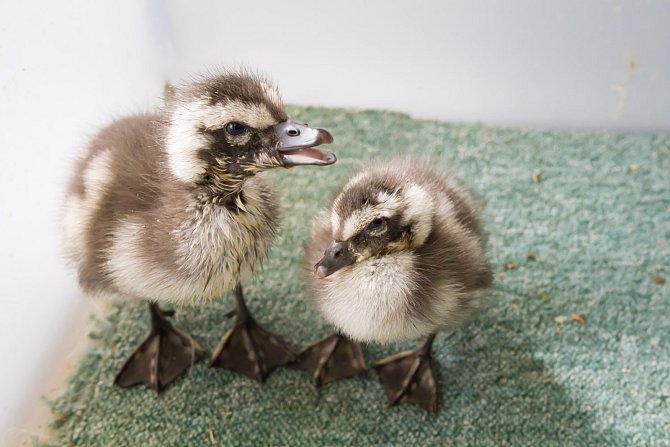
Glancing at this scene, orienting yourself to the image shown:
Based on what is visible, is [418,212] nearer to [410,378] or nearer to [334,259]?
[334,259]

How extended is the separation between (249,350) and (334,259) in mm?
490

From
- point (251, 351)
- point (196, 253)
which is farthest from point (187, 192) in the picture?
point (251, 351)

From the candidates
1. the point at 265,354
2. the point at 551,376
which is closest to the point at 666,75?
the point at 551,376

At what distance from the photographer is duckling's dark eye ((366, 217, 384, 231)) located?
115 centimetres

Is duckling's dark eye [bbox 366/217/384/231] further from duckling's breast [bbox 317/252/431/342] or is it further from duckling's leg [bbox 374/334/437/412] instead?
duckling's leg [bbox 374/334/437/412]

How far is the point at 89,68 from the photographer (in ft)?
5.70

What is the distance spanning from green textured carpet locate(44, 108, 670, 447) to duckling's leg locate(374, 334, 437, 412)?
29 mm

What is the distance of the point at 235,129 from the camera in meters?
1.10

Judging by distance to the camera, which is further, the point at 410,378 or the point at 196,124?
the point at 410,378

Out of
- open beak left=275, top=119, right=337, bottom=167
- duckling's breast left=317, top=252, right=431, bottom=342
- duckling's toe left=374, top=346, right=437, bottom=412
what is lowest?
duckling's toe left=374, top=346, right=437, bottom=412

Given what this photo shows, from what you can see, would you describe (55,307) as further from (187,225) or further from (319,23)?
(319,23)

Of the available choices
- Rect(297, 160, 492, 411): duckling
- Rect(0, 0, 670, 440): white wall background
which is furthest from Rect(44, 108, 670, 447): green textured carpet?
Rect(297, 160, 492, 411): duckling

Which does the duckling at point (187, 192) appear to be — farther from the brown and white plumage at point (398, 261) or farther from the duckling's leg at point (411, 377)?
the duckling's leg at point (411, 377)

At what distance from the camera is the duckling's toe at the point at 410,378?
1.50 metres
